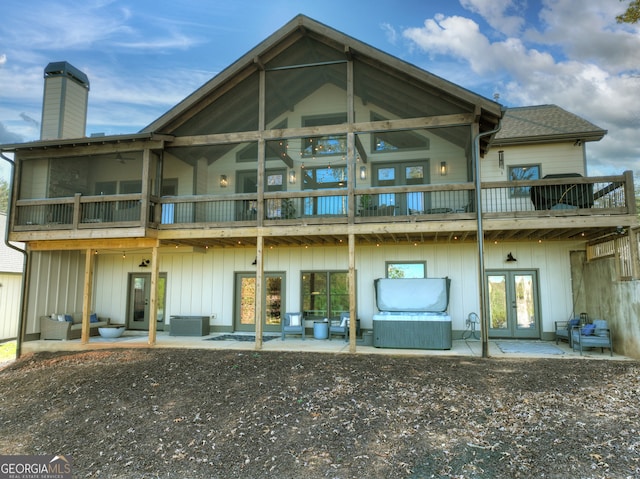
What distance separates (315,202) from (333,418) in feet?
20.6

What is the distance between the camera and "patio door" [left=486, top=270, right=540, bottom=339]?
34.6ft

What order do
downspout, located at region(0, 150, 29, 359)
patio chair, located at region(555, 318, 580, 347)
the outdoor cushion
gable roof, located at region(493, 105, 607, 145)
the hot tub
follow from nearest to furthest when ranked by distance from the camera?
the outdoor cushion, the hot tub, patio chair, located at region(555, 318, 580, 347), downspout, located at region(0, 150, 29, 359), gable roof, located at region(493, 105, 607, 145)

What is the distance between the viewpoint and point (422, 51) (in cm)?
2881

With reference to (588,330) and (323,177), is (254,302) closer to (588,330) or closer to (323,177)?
(323,177)

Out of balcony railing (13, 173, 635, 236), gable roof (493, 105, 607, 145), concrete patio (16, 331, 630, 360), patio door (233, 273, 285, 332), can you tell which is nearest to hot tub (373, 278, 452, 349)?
concrete patio (16, 331, 630, 360)

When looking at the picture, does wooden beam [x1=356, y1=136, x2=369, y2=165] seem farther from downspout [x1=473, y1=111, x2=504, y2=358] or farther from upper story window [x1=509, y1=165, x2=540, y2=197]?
upper story window [x1=509, y1=165, x2=540, y2=197]

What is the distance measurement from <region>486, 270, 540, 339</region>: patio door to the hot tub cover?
5.98 ft

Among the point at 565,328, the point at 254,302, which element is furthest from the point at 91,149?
the point at 565,328

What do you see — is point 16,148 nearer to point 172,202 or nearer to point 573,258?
point 172,202

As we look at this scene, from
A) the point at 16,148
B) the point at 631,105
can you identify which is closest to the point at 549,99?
the point at 631,105

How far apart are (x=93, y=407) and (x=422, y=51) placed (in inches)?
1159

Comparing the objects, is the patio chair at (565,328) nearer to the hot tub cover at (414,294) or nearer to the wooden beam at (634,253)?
the wooden beam at (634,253)

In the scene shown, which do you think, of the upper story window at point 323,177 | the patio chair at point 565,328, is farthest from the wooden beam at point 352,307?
the patio chair at point 565,328

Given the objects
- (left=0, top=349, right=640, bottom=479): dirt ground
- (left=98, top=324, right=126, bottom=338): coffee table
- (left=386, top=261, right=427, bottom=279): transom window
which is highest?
(left=386, top=261, right=427, bottom=279): transom window
